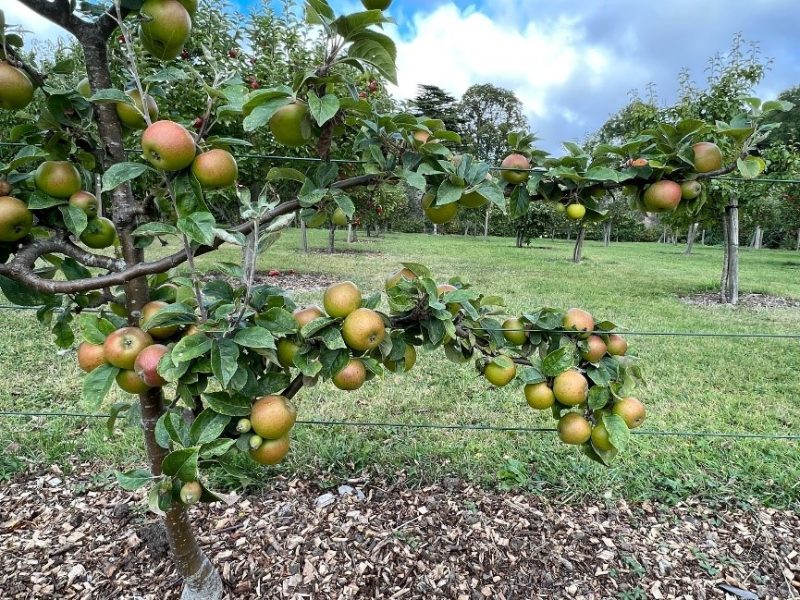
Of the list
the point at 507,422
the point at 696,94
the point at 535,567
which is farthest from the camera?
the point at 696,94

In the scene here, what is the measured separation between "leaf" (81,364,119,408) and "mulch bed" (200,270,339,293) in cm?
527

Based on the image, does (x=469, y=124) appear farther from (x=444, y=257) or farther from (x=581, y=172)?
(x=581, y=172)

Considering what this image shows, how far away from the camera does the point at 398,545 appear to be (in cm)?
176

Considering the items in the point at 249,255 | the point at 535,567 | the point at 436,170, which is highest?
the point at 436,170

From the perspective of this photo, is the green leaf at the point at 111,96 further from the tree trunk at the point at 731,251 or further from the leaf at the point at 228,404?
the tree trunk at the point at 731,251

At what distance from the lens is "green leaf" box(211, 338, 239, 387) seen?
87 centimetres

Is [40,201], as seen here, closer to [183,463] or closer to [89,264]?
[89,264]

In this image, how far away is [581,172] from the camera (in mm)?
1150

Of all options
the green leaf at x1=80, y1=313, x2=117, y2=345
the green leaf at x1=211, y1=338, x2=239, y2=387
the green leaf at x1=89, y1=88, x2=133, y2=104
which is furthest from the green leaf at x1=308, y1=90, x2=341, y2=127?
the green leaf at x1=80, y1=313, x2=117, y2=345

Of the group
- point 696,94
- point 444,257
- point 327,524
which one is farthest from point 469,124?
point 327,524

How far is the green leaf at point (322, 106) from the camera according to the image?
0.83 m

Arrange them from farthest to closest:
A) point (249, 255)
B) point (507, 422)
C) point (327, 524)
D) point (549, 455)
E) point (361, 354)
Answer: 1. point (507, 422)
2. point (549, 455)
3. point (327, 524)
4. point (361, 354)
5. point (249, 255)

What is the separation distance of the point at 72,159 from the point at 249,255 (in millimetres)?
490

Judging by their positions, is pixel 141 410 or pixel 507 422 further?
pixel 507 422
